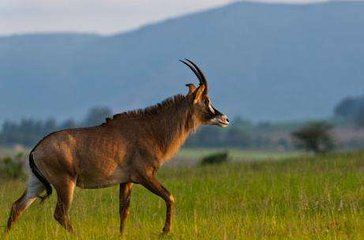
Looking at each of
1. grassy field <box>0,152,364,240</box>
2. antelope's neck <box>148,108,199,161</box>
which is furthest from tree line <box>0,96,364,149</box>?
antelope's neck <box>148,108,199,161</box>

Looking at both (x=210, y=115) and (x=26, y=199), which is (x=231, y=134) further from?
(x=26, y=199)

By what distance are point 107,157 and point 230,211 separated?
10.3ft

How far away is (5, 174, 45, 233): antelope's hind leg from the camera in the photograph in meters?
12.2

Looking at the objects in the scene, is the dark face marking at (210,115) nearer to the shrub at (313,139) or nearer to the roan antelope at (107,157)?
the roan antelope at (107,157)

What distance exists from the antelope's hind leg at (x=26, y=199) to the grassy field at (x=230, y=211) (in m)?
0.21

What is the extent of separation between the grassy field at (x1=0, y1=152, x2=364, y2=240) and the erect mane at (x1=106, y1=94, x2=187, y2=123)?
1.48m

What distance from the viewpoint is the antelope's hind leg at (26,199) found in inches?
481

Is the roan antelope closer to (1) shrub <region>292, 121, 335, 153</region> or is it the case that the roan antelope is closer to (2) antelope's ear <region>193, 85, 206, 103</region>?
(2) antelope's ear <region>193, 85, 206, 103</region>

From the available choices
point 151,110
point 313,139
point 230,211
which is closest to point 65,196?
point 151,110

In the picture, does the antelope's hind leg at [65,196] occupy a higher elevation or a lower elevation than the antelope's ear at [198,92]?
lower

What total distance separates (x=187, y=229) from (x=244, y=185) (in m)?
6.48

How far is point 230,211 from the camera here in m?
14.6

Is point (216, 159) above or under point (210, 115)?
above

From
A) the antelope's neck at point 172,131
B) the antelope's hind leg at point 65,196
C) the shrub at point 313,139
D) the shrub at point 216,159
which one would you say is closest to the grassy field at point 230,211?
the antelope's hind leg at point 65,196
